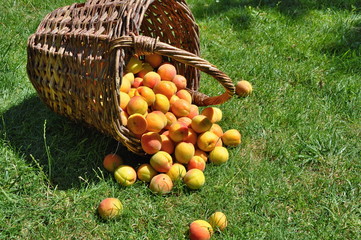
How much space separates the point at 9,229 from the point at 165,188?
Result: 675 mm

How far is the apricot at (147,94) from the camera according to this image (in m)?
1.86

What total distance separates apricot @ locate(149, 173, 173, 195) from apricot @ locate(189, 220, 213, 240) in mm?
235

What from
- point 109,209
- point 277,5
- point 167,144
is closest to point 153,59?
point 167,144

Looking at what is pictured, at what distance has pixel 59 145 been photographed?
2.08 metres

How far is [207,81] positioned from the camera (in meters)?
2.75

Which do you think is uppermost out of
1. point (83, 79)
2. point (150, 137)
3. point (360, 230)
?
point (83, 79)

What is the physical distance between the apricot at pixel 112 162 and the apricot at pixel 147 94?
0.32 meters

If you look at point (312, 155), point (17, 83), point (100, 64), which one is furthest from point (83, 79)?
point (312, 155)

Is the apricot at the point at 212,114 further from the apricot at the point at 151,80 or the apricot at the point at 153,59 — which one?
the apricot at the point at 153,59

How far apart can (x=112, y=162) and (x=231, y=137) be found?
26.0 inches

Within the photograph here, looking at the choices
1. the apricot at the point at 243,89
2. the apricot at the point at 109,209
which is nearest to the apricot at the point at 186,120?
the apricot at the point at 109,209

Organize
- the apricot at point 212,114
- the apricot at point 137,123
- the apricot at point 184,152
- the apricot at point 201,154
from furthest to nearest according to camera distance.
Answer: the apricot at point 212,114
the apricot at point 201,154
the apricot at point 184,152
the apricot at point 137,123

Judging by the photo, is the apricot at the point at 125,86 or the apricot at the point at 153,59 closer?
the apricot at the point at 125,86

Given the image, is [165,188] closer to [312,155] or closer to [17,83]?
[312,155]
